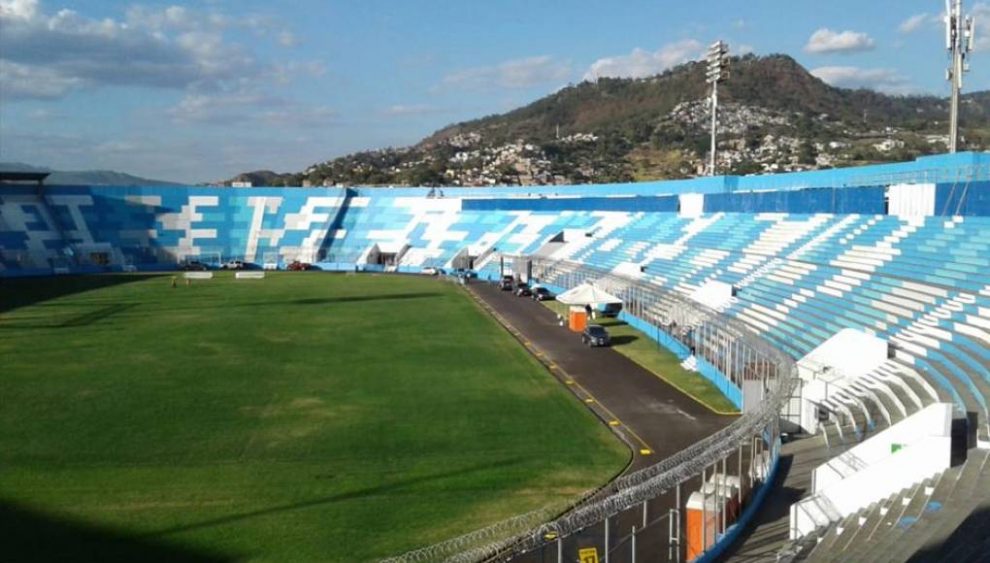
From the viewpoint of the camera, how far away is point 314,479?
1616 cm

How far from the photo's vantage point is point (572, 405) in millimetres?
22844

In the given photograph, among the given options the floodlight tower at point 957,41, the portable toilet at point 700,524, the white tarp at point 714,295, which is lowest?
the portable toilet at point 700,524

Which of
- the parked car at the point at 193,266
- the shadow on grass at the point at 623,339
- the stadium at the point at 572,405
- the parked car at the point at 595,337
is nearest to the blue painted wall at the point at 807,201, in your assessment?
the stadium at the point at 572,405

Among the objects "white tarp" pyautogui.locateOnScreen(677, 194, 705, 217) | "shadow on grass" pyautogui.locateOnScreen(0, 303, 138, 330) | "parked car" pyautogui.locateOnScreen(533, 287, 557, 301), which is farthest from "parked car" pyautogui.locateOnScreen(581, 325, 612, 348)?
"shadow on grass" pyautogui.locateOnScreen(0, 303, 138, 330)

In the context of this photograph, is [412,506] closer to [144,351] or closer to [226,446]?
[226,446]

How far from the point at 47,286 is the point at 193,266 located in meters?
17.2

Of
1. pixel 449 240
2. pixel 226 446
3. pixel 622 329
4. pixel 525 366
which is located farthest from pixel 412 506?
pixel 449 240

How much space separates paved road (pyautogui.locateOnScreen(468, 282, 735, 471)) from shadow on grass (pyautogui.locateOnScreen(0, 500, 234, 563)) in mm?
9500

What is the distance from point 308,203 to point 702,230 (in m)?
48.3

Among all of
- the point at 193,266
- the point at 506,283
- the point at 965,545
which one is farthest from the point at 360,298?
the point at 965,545

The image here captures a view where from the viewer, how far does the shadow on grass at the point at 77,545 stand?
1238 centimetres

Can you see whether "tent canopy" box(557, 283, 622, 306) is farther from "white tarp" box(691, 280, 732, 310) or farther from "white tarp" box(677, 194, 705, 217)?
"white tarp" box(677, 194, 705, 217)

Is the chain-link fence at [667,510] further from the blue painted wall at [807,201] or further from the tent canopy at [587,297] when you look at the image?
the tent canopy at [587,297]

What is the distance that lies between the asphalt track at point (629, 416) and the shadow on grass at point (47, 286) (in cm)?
3021
